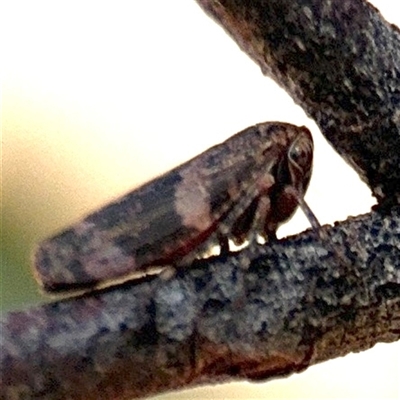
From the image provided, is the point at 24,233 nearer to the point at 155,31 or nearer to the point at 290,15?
the point at 155,31

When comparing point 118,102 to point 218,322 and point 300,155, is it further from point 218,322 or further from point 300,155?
point 218,322

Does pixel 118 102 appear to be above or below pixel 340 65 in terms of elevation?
above

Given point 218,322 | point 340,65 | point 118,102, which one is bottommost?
point 218,322

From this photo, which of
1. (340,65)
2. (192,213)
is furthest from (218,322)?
(340,65)

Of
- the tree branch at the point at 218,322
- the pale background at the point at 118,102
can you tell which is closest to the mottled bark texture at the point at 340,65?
the tree branch at the point at 218,322

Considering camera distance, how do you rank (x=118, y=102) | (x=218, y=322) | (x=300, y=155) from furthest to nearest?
(x=118, y=102) < (x=300, y=155) < (x=218, y=322)

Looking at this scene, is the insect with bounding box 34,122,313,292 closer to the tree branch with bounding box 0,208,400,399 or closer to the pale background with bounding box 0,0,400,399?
the tree branch with bounding box 0,208,400,399

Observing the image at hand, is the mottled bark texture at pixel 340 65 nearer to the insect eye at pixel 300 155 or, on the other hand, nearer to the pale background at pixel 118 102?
the insect eye at pixel 300 155

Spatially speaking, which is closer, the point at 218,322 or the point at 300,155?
the point at 218,322
